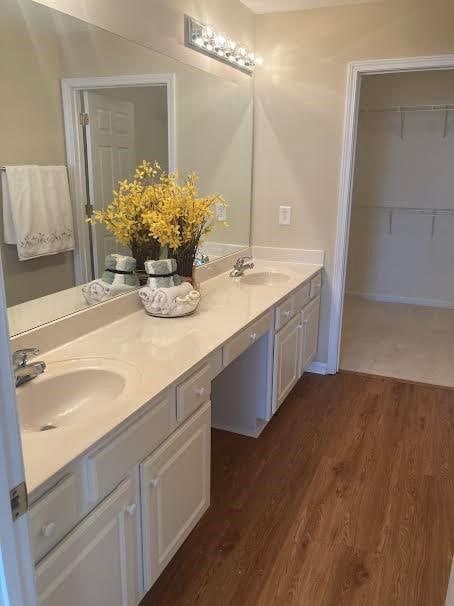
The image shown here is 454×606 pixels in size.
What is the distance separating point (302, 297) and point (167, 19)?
1.67 m

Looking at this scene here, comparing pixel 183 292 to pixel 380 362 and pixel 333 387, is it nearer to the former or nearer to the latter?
pixel 333 387

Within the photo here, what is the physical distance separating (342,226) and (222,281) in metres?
0.98

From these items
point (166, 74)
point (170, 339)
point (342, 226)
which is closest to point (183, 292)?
point (170, 339)

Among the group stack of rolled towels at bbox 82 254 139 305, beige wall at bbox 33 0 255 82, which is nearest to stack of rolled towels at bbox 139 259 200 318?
stack of rolled towels at bbox 82 254 139 305

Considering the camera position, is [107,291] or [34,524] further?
[107,291]

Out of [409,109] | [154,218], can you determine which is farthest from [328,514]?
[409,109]

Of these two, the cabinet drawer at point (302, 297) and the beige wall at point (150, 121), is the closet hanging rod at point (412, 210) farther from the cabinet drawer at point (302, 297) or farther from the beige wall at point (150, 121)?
the beige wall at point (150, 121)

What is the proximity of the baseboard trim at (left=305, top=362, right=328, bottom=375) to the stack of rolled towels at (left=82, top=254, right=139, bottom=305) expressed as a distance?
1831mm

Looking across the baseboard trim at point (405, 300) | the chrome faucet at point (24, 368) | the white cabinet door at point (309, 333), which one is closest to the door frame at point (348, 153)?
the white cabinet door at point (309, 333)

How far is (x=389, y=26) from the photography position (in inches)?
119

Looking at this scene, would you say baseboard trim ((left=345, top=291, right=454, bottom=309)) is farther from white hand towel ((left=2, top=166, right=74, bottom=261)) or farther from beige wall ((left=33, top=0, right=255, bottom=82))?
white hand towel ((left=2, top=166, right=74, bottom=261))

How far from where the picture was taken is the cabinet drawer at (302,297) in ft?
9.73

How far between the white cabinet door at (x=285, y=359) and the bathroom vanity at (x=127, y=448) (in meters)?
0.17

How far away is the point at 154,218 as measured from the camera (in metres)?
2.16
